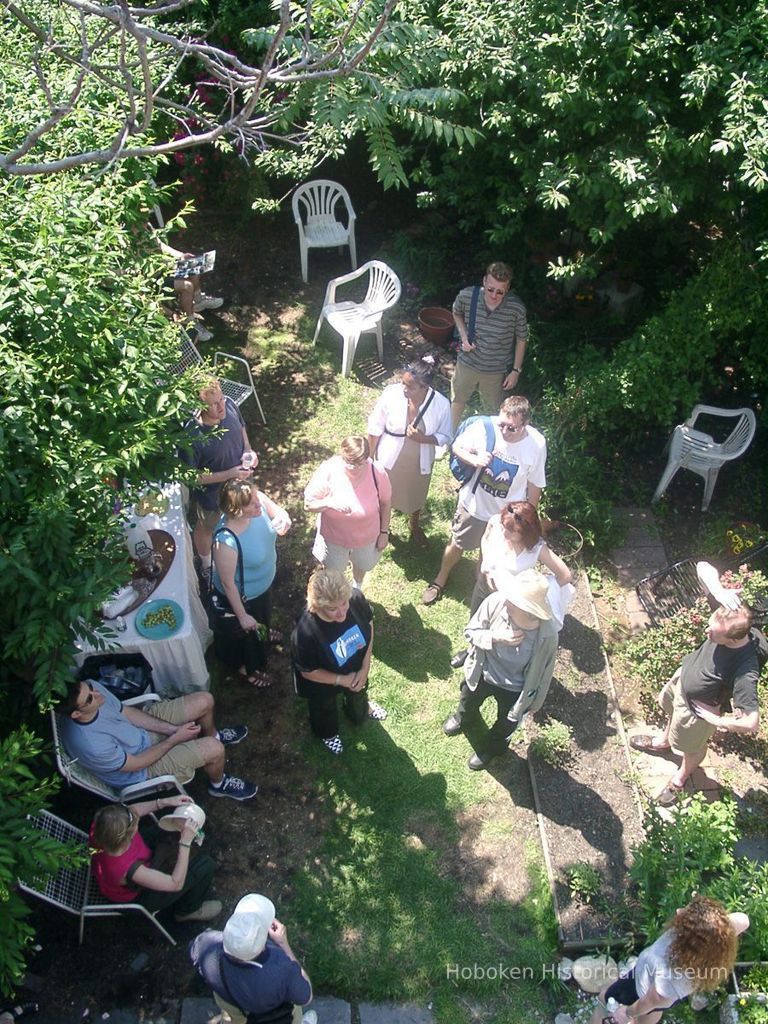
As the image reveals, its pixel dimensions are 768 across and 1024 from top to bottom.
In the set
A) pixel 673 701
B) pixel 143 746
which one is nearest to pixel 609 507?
pixel 673 701

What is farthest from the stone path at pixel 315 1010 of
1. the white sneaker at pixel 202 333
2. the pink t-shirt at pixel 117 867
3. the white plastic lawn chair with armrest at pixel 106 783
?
the white sneaker at pixel 202 333

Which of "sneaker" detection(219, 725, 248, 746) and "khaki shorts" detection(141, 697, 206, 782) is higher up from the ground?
"khaki shorts" detection(141, 697, 206, 782)

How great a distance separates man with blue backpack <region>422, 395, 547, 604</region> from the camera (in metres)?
5.20

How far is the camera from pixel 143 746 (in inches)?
180

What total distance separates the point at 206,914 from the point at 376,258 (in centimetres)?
712

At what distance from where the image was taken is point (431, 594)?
242 inches

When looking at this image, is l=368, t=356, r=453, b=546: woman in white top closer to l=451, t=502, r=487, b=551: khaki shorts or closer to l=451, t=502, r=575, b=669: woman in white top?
l=451, t=502, r=487, b=551: khaki shorts

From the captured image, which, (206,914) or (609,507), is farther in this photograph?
(609,507)

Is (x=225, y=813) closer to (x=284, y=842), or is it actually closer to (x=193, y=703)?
(x=284, y=842)

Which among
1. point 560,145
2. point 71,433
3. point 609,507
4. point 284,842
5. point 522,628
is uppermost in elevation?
point 560,145

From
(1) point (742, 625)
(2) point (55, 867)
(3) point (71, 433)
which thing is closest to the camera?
(2) point (55, 867)

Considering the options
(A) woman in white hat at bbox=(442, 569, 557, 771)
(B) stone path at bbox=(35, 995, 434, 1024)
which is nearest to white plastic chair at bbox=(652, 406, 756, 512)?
(A) woman in white hat at bbox=(442, 569, 557, 771)

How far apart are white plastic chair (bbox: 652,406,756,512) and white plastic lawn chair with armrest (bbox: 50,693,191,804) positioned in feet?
15.1

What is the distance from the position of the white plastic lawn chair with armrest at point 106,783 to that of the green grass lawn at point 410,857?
987mm
